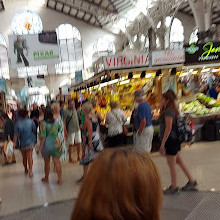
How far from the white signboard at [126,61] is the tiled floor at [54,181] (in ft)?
7.51

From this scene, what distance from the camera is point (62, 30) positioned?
29.0 metres

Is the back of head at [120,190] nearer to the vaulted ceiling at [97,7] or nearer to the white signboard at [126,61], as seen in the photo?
the white signboard at [126,61]

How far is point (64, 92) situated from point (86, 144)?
60.1 feet

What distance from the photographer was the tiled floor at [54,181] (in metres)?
5.00

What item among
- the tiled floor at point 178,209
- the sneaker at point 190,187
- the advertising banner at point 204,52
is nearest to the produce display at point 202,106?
the advertising banner at point 204,52

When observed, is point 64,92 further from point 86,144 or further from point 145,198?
point 145,198

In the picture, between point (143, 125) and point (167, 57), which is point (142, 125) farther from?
point (167, 57)

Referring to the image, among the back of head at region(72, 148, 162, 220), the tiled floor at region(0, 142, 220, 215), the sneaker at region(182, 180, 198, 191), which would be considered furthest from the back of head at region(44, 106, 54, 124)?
the back of head at region(72, 148, 162, 220)

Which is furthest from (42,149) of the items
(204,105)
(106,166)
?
(204,105)

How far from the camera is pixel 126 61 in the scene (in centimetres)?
795

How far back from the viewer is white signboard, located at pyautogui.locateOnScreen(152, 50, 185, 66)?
8281 millimetres

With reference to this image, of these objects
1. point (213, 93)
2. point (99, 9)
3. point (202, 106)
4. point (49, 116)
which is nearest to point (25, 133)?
point (49, 116)

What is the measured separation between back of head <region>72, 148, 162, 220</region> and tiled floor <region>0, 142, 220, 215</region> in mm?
3947

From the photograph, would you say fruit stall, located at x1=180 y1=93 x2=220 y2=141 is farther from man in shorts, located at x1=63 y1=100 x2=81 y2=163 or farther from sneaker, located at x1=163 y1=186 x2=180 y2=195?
sneaker, located at x1=163 y1=186 x2=180 y2=195
